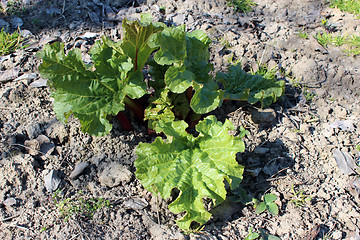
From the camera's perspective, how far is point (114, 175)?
2621mm

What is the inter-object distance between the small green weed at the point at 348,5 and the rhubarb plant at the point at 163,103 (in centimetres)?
283

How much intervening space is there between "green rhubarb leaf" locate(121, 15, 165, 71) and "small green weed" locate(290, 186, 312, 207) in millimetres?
1712

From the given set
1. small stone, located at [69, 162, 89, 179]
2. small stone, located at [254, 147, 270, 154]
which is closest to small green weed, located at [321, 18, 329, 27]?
small stone, located at [254, 147, 270, 154]

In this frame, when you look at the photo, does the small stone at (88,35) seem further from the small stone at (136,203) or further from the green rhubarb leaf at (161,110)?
the small stone at (136,203)

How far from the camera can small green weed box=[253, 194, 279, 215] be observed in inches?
96.3

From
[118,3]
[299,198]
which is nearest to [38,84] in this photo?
[118,3]

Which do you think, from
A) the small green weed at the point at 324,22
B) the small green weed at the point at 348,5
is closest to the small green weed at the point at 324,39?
the small green weed at the point at 324,22

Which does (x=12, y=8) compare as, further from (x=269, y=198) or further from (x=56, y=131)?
→ (x=269, y=198)

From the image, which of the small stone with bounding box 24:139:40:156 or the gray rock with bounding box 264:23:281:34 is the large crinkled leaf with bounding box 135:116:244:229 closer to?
the small stone with bounding box 24:139:40:156

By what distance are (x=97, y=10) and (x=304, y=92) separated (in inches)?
113

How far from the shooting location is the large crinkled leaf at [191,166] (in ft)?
7.15

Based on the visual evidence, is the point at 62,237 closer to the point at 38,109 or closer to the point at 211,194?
the point at 211,194

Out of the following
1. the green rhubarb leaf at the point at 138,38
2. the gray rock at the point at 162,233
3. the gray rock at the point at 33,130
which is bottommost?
the gray rock at the point at 162,233

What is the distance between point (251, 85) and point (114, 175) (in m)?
1.60
